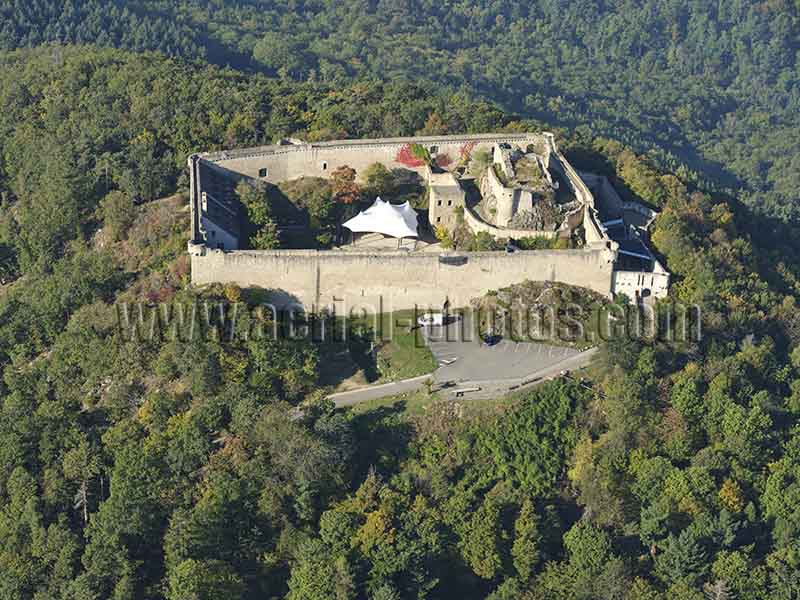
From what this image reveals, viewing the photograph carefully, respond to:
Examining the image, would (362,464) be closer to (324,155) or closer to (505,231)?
(505,231)

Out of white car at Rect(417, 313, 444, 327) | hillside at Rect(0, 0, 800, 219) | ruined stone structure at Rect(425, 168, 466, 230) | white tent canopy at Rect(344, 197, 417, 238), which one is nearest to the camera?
white car at Rect(417, 313, 444, 327)

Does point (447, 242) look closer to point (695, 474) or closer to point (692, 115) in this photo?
point (695, 474)

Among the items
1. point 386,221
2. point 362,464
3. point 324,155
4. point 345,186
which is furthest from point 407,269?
point 324,155

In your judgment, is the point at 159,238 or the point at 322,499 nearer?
the point at 322,499

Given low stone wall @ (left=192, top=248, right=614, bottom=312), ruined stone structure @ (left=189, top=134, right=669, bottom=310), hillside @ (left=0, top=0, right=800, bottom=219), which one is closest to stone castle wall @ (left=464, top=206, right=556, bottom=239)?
ruined stone structure @ (left=189, top=134, right=669, bottom=310)

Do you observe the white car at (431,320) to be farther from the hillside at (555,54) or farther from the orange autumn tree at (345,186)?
the hillside at (555,54)

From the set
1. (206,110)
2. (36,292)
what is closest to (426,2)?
(206,110)

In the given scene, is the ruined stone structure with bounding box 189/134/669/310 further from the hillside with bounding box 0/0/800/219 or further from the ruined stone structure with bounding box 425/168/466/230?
the hillside with bounding box 0/0/800/219
